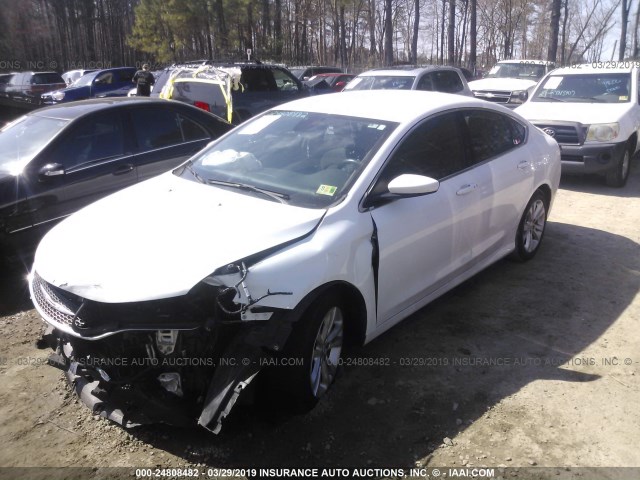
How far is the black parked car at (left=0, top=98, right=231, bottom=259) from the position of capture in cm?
509

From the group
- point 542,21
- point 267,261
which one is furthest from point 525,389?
point 542,21

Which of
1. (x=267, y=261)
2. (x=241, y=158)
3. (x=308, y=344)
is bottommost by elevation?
(x=308, y=344)

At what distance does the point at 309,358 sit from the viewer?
9.73 feet

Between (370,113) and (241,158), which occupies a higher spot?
(370,113)

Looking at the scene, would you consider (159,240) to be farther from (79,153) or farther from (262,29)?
(262,29)

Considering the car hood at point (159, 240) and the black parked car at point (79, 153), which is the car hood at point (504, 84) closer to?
the black parked car at point (79, 153)

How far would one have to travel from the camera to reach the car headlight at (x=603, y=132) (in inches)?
329

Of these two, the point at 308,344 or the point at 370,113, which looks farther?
the point at 370,113

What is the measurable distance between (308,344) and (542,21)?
53.6 meters

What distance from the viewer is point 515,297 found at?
15.7ft

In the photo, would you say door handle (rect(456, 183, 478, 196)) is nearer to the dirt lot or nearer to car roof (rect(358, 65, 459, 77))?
the dirt lot

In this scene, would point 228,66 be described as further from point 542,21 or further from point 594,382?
point 542,21

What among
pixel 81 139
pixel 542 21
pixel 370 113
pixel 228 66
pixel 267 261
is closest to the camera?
pixel 267 261

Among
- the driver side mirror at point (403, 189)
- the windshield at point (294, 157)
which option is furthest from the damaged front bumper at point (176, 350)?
the driver side mirror at point (403, 189)
